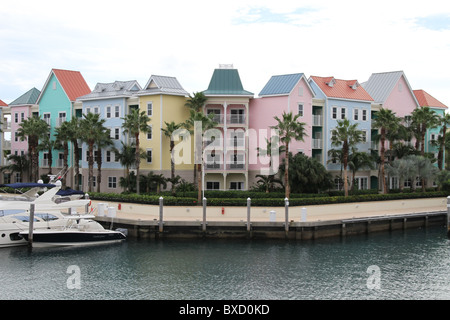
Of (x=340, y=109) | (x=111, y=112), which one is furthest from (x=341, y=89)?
(x=111, y=112)

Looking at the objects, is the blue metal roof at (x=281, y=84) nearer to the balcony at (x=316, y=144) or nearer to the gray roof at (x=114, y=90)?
the balcony at (x=316, y=144)

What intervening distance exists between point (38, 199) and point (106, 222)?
5789mm

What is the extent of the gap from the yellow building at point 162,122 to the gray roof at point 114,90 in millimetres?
3004

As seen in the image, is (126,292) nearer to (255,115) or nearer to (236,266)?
(236,266)

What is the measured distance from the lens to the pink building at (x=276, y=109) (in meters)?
52.1

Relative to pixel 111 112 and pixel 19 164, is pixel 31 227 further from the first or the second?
pixel 19 164

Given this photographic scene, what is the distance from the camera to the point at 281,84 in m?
53.2

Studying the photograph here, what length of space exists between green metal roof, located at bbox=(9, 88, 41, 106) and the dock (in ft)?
89.5

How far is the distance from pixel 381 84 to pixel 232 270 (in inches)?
1626

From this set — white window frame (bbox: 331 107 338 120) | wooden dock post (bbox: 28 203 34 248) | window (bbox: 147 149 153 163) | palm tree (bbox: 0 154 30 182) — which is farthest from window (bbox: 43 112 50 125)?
white window frame (bbox: 331 107 338 120)

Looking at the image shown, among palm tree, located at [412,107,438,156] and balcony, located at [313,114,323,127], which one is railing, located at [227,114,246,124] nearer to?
balcony, located at [313,114,323,127]

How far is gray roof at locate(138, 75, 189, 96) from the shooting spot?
5228cm
